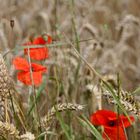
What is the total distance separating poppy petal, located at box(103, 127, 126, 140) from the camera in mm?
1164

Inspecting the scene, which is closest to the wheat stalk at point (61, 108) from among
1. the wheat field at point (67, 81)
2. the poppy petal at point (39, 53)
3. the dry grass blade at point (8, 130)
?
the wheat field at point (67, 81)

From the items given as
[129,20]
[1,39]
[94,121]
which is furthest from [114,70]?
[94,121]

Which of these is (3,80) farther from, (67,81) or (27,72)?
(67,81)

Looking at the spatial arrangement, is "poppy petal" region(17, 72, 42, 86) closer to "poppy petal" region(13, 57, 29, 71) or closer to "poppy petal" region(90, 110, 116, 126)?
"poppy petal" region(13, 57, 29, 71)

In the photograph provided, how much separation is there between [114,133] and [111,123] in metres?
0.02

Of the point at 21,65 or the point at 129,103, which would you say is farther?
the point at 21,65

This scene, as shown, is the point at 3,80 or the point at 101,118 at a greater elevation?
the point at 3,80

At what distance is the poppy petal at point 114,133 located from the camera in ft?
3.82

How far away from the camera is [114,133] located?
119cm

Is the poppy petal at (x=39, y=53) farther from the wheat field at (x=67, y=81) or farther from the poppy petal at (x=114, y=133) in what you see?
the poppy petal at (x=114, y=133)

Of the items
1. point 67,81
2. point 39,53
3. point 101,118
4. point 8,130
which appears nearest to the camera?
point 8,130

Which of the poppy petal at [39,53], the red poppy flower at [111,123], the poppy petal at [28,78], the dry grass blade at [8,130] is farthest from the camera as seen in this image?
the poppy petal at [39,53]


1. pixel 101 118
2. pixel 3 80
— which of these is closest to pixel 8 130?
pixel 3 80

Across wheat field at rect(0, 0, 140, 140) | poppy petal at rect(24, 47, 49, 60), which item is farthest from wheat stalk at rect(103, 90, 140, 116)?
poppy petal at rect(24, 47, 49, 60)
